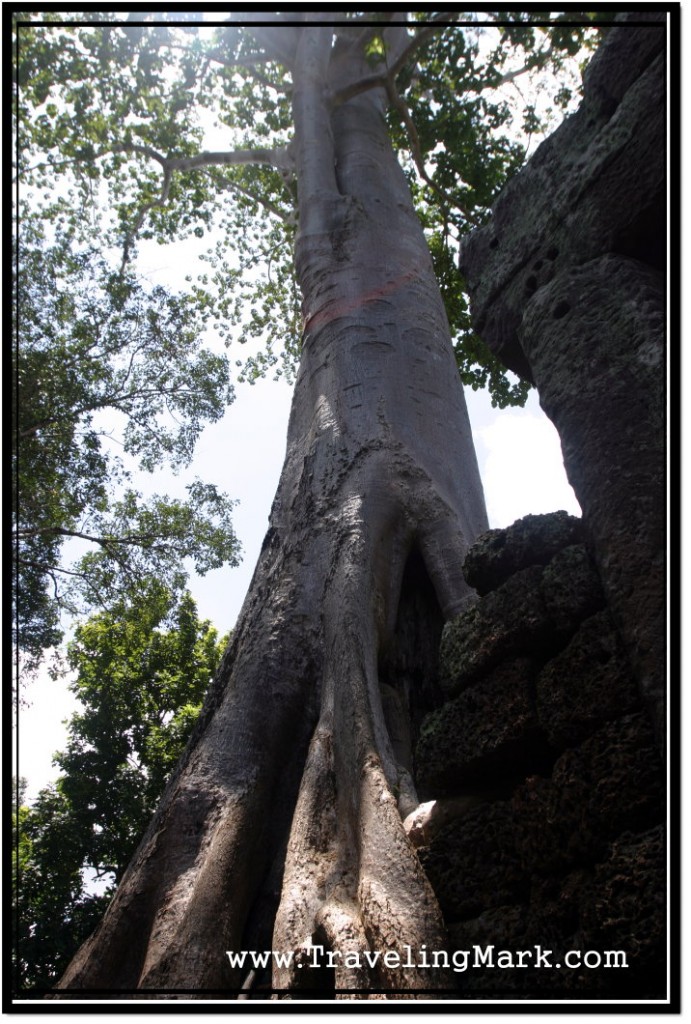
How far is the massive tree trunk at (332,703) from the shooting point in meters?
2.03

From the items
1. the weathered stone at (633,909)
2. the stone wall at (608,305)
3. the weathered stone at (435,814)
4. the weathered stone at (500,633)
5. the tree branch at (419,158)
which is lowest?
the weathered stone at (633,909)

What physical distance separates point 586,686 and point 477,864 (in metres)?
0.50

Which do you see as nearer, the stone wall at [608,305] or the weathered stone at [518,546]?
the stone wall at [608,305]

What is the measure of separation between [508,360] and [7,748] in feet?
6.16

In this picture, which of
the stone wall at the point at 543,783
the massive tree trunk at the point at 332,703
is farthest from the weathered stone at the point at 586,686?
the massive tree trunk at the point at 332,703

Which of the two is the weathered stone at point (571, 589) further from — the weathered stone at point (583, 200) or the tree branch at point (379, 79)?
the tree branch at point (379, 79)

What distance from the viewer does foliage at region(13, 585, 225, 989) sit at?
28.1 ft

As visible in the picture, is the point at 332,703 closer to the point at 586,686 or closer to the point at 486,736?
the point at 486,736

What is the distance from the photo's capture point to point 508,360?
8.18ft

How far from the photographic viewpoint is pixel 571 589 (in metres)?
1.82

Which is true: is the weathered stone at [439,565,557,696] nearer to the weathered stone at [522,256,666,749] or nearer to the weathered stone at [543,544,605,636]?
the weathered stone at [543,544,605,636]

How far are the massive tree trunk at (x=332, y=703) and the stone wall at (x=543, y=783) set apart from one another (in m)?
0.17

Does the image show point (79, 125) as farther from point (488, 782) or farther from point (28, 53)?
point (488, 782)

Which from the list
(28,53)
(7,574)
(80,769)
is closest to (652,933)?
(7,574)
